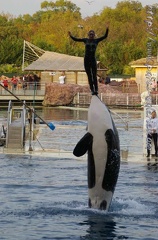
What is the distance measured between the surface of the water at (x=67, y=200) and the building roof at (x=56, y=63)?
40156mm

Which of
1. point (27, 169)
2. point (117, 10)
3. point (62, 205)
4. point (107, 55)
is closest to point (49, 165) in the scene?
point (27, 169)

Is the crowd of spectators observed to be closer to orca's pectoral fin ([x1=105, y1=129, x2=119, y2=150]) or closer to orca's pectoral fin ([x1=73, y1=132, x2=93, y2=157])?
orca's pectoral fin ([x1=105, y1=129, x2=119, y2=150])

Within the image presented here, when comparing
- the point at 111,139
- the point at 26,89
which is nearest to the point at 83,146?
the point at 111,139

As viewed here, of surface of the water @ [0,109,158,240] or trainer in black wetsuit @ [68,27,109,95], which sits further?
surface of the water @ [0,109,158,240]

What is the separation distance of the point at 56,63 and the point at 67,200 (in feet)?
175

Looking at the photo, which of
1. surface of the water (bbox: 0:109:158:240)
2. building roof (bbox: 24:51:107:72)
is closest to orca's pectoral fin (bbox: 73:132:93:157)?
surface of the water (bbox: 0:109:158:240)

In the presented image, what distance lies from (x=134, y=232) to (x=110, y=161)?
143 cm

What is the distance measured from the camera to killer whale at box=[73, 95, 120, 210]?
13.5 meters

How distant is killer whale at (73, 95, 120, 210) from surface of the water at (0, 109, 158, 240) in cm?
77

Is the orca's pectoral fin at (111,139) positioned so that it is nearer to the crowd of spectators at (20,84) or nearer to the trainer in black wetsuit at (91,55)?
the trainer in black wetsuit at (91,55)

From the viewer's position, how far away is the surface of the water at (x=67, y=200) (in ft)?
47.5

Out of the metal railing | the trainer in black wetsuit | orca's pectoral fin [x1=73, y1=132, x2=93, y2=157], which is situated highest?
the trainer in black wetsuit

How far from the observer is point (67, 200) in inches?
691

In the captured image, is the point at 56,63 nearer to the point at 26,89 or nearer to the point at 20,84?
the point at 20,84
